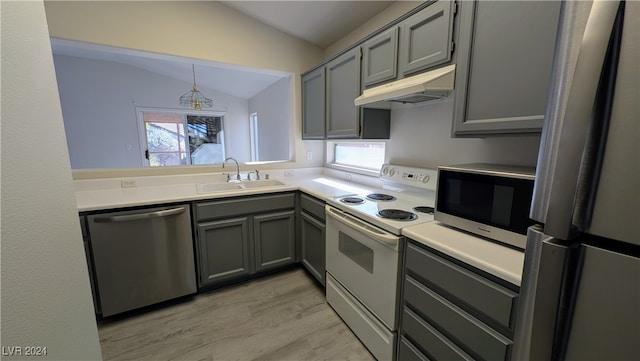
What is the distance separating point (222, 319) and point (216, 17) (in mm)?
2687

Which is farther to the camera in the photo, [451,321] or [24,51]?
[451,321]

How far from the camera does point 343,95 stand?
2.20 meters

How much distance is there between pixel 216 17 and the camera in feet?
8.04

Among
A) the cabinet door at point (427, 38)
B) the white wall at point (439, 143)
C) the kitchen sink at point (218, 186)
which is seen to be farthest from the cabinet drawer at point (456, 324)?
the kitchen sink at point (218, 186)

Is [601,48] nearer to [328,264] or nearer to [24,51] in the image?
[24,51]

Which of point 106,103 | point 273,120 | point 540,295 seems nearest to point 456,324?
point 540,295

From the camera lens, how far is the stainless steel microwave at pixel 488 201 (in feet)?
3.35

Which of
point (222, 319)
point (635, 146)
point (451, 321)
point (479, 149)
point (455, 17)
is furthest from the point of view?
point (222, 319)

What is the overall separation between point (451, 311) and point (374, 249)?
1.57ft

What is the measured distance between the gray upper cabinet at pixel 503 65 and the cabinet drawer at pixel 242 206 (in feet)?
5.04

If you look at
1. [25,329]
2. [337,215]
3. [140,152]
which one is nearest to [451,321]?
[337,215]

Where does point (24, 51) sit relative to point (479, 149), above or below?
above

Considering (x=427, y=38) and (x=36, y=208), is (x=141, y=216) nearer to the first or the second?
(x=36, y=208)

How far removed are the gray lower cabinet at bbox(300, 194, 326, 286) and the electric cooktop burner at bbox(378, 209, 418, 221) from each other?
64cm
